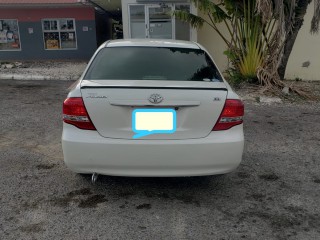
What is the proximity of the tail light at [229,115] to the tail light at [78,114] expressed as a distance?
3.82ft

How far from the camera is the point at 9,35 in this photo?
715 inches

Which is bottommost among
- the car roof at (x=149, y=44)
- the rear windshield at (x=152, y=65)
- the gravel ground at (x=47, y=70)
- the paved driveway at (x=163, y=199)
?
the gravel ground at (x=47, y=70)

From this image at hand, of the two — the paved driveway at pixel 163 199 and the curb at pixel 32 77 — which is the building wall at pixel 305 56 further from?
the curb at pixel 32 77

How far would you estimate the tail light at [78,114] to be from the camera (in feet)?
10.2

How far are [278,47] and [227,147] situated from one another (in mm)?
6909

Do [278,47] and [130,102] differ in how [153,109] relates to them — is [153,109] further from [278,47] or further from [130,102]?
[278,47]

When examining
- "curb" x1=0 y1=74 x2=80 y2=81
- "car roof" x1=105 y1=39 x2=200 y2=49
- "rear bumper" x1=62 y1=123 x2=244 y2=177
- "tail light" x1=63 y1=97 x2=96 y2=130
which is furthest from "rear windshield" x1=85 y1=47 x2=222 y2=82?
"curb" x1=0 y1=74 x2=80 y2=81

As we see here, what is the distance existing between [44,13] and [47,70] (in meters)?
4.88

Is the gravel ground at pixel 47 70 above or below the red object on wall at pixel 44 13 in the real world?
below

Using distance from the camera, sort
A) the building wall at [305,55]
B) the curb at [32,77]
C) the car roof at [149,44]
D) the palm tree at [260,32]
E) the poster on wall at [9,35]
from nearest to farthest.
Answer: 1. the car roof at [149,44]
2. the palm tree at [260,32]
3. the building wall at [305,55]
4. the curb at [32,77]
5. the poster on wall at [9,35]

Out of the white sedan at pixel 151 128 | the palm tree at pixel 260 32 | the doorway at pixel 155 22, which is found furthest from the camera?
the doorway at pixel 155 22

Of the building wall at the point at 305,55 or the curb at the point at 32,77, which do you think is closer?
the building wall at the point at 305,55

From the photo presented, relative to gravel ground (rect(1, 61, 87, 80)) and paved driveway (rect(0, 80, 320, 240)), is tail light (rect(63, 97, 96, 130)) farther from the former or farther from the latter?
gravel ground (rect(1, 61, 87, 80))

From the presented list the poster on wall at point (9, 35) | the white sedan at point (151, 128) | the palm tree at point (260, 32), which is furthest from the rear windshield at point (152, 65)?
the poster on wall at point (9, 35)
